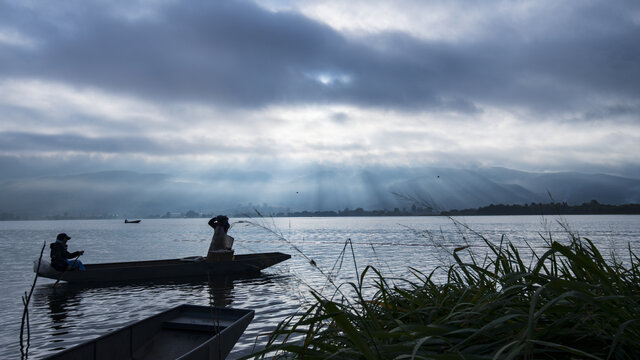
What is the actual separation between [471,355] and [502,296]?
2.53ft

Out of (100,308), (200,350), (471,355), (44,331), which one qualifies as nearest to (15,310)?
(100,308)

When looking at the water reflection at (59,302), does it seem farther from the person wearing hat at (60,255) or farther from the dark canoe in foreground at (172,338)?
the dark canoe in foreground at (172,338)

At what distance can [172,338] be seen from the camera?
25.6ft

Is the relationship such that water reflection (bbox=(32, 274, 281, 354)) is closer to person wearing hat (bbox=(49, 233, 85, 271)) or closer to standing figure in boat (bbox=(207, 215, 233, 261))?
person wearing hat (bbox=(49, 233, 85, 271))

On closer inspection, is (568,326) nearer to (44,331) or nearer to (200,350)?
(200,350)

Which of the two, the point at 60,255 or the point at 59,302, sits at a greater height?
the point at 60,255

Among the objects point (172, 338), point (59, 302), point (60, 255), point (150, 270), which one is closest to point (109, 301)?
point (59, 302)

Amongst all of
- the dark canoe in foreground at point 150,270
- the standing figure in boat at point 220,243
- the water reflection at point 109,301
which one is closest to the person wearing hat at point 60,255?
the dark canoe in foreground at point 150,270

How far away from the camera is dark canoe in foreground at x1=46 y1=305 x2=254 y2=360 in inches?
239

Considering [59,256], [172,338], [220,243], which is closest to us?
[172,338]

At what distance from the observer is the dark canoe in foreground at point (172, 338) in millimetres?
6079

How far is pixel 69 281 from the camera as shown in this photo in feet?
64.7

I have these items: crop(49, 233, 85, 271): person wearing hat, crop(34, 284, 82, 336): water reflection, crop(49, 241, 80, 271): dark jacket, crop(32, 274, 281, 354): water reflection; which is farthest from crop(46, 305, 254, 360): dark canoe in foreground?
crop(49, 241, 80, 271): dark jacket

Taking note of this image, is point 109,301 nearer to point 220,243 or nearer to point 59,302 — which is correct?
point 59,302
